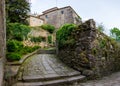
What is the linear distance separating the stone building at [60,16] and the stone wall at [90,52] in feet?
72.9

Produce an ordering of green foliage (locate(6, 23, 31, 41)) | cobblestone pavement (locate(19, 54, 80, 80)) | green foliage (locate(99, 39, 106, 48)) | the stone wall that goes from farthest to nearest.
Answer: green foliage (locate(6, 23, 31, 41))
green foliage (locate(99, 39, 106, 48))
the stone wall
cobblestone pavement (locate(19, 54, 80, 80))

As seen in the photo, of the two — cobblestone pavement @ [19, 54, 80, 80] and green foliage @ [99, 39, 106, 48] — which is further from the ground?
green foliage @ [99, 39, 106, 48]

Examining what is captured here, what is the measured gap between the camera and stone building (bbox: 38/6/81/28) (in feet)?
99.7

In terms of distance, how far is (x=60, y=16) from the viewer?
105 ft

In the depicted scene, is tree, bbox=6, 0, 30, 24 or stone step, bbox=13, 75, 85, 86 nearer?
stone step, bbox=13, 75, 85, 86

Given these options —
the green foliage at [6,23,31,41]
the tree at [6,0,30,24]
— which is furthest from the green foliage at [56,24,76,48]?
the tree at [6,0,30,24]

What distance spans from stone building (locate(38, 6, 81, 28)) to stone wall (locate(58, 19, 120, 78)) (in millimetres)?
22233

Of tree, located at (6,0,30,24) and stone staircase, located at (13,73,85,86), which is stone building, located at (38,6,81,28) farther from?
stone staircase, located at (13,73,85,86)

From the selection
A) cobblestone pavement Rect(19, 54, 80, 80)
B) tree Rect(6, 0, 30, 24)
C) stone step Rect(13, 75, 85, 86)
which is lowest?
stone step Rect(13, 75, 85, 86)

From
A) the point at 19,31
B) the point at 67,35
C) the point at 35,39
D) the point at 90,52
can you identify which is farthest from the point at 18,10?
the point at 90,52

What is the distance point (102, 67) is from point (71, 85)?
194 centimetres

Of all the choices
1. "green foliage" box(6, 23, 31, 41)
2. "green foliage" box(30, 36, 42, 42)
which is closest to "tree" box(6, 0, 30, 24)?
"green foliage" box(6, 23, 31, 41)

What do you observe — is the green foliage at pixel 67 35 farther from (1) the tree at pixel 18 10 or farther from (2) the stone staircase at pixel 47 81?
(1) the tree at pixel 18 10

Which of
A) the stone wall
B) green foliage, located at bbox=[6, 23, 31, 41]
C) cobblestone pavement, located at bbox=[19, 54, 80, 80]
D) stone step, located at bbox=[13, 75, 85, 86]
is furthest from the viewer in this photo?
green foliage, located at bbox=[6, 23, 31, 41]
